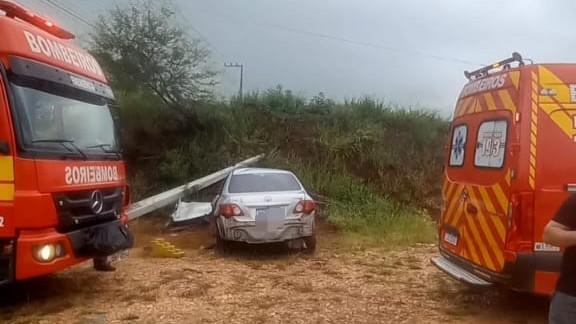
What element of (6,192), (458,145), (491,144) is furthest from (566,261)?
(6,192)

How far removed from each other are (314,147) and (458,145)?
37.4ft

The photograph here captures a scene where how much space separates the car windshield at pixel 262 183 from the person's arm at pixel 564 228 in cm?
696

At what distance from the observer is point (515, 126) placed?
17.7ft

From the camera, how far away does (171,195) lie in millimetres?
13820

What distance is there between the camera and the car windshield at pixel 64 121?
570cm

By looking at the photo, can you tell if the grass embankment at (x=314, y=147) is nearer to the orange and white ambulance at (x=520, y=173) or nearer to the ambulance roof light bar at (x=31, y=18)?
the orange and white ambulance at (x=520, y=173)

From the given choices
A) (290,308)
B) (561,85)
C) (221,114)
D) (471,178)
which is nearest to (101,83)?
(290,308)

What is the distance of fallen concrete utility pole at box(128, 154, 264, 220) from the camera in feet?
38.8

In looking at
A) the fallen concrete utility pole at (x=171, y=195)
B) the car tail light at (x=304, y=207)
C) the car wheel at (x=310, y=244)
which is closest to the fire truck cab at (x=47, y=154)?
the car tail light at (x=304, y=207)

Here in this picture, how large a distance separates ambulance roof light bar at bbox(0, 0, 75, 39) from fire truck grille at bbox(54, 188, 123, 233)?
1.89 meters

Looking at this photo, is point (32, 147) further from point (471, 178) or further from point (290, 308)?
point (471, 178)

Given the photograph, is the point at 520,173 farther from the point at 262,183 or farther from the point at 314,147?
the point at 314,147

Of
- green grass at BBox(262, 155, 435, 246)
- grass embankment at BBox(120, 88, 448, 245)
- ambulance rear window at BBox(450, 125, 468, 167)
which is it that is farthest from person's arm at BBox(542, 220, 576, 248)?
grass embankment at BBox(120, 88, 448, 245)

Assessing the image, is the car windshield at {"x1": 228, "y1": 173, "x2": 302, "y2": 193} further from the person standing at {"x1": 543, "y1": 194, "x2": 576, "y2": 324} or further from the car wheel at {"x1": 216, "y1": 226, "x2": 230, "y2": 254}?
the person standing at {"x1": 543, "y1": 194, "x2": 576, "y2": 324}
